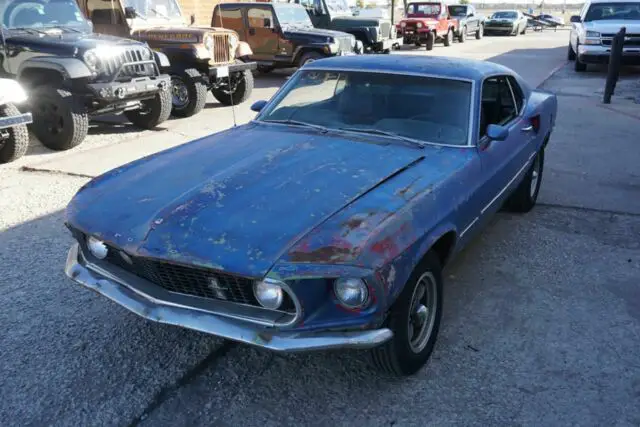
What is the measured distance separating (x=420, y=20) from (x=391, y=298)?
2160cm

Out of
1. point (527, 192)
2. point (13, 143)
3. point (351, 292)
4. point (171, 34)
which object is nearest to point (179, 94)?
point (171, 34)

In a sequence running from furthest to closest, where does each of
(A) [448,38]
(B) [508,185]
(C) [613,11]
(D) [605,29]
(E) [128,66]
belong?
(A) [448,38] < (C) [613,11] < (D) [605,29] < (E) [128,66] < (B) [508,185]

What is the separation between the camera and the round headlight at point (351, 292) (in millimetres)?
2275

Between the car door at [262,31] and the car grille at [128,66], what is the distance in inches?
236

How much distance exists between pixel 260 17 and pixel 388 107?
1097cm

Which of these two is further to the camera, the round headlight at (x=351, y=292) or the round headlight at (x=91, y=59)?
the round headlight at (x=91, y=59)

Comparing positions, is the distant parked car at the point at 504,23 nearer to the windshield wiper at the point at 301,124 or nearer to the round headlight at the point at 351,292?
the windshield wiper at the point at 301,124

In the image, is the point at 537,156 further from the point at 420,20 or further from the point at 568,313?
the point at 420,20

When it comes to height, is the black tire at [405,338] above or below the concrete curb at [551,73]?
above

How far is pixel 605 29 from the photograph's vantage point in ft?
44.8

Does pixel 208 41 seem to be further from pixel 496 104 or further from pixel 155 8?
pixel 496 104

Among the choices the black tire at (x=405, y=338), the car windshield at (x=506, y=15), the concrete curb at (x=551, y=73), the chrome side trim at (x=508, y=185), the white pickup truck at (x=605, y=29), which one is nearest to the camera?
the black tire at (x=405, y=338)

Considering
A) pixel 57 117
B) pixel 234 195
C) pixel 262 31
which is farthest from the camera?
pixel 262 31

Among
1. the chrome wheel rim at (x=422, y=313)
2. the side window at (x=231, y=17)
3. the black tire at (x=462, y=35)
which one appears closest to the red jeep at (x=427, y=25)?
the black tire at (x=462, y=35)
